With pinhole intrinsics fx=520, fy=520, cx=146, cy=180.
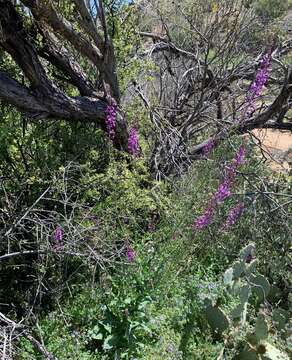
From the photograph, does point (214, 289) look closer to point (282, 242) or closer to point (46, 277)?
point (282, 242)

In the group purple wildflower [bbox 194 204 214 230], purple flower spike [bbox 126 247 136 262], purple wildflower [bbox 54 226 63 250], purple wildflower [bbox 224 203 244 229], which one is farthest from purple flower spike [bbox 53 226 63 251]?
purple wildflower [bbox 224 203 244 229]

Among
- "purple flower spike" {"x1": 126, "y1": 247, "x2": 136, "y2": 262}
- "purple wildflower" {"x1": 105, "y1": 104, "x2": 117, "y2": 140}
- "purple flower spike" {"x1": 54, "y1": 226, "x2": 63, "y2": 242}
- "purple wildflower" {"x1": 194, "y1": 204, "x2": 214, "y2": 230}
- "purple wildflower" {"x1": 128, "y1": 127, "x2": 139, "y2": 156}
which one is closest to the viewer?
"purple flower spike" {"x1": 54, "y1": 226, "x2": 63, "y2": 242}

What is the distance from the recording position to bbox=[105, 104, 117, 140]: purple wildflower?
4.76m

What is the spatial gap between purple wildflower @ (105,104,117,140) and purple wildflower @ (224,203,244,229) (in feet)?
4.41

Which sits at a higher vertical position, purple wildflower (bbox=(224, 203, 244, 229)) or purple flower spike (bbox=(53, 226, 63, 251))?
purple wildflower (bbox=(224, 203, 244, 229))

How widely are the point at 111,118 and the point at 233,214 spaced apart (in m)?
1.46

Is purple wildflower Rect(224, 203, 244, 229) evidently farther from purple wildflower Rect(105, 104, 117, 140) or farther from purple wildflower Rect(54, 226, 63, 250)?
→ purple wildflower Rect(54, 226, 63, 250)

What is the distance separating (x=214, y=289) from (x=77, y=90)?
92.0 inches

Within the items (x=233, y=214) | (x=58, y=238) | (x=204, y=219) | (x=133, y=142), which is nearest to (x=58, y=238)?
(x=58, y=238)

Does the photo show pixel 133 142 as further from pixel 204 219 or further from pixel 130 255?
pixel 130 255

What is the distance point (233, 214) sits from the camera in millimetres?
4926

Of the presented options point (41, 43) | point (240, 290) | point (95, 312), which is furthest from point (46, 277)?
point (41, 43)

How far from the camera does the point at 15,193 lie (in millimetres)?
4484

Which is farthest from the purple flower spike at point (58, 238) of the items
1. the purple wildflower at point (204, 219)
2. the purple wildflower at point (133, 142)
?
the purple wildflower at point (133, 142)
